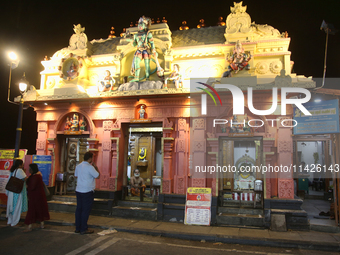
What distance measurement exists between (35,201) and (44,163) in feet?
10.4

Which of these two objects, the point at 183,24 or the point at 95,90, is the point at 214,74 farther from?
the point at 95,90

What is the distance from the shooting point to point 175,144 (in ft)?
31.6

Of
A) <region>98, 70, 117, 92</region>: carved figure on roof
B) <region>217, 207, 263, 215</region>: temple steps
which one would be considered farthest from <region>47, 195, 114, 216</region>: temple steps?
<region>98, 70, 117, 92</region>: carved figure on roof

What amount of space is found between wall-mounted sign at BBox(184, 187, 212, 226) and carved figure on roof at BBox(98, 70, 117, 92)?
5183 millimetres

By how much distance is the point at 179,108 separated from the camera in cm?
969

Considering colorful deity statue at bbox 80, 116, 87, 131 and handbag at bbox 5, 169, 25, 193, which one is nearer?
handbag at bbox 5, 169, 25, 193

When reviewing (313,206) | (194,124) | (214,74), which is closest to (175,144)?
(194,124)

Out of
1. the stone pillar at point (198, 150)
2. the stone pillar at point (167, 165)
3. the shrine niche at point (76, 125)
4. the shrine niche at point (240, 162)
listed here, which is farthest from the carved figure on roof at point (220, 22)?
the shrine niche at point (76, 125)

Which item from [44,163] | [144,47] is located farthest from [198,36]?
[44,163]

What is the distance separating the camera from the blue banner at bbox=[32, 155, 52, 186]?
1053cm

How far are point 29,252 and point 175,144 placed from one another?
552cm

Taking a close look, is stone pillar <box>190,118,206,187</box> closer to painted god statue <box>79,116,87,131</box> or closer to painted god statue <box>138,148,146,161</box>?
painted god statue <box>138,148,146,161</box>

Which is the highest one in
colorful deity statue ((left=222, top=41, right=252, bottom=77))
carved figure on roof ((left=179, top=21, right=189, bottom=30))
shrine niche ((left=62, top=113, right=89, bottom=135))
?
carved figure on roof ((left=179, top=21, right=189, bottom=30))

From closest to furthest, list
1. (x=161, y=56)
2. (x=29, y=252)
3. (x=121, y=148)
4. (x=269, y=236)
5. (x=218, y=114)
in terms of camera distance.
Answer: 1. (x=29, y=252)
2. (x=269, y=236)
3. (x=218, y=114)
4. (x=121, y=148)
5. (x=161, y=56)
